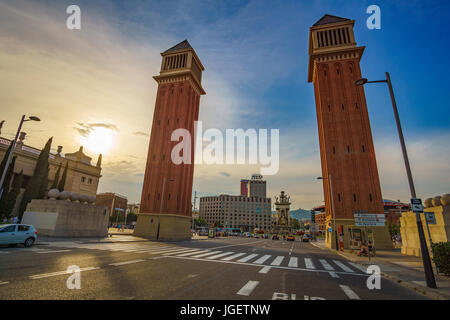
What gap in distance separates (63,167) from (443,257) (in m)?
57.8

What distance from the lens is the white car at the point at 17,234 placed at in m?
13.9

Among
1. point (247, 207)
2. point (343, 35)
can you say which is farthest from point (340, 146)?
point (247, 207)

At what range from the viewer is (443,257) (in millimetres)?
10672

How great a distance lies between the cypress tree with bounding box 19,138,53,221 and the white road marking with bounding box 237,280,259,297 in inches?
1742

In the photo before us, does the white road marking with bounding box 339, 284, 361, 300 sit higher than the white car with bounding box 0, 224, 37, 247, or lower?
lower

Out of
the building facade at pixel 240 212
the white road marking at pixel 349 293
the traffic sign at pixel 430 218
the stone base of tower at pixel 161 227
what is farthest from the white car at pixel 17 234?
the building facade at pixel 240 212

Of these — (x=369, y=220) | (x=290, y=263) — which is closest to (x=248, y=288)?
(x=290, y=263)

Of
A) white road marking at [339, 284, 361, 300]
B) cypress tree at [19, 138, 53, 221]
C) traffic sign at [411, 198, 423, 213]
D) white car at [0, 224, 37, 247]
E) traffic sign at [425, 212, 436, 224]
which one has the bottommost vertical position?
white road marking at [339, 284, 361, 300]

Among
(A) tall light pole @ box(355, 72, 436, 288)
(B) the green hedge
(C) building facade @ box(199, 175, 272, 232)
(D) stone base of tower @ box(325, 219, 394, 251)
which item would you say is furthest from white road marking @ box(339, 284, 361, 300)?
(C) building facade @ box(199, 175, 272, 232)

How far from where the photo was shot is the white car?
13.9 meters

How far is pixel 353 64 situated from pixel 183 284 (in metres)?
46.7

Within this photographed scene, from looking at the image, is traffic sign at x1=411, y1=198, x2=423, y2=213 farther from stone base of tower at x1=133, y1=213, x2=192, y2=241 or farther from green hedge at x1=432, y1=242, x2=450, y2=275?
stone base of tower at x1=133, y1=213, x2=192, y2=241

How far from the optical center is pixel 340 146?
36375mm
